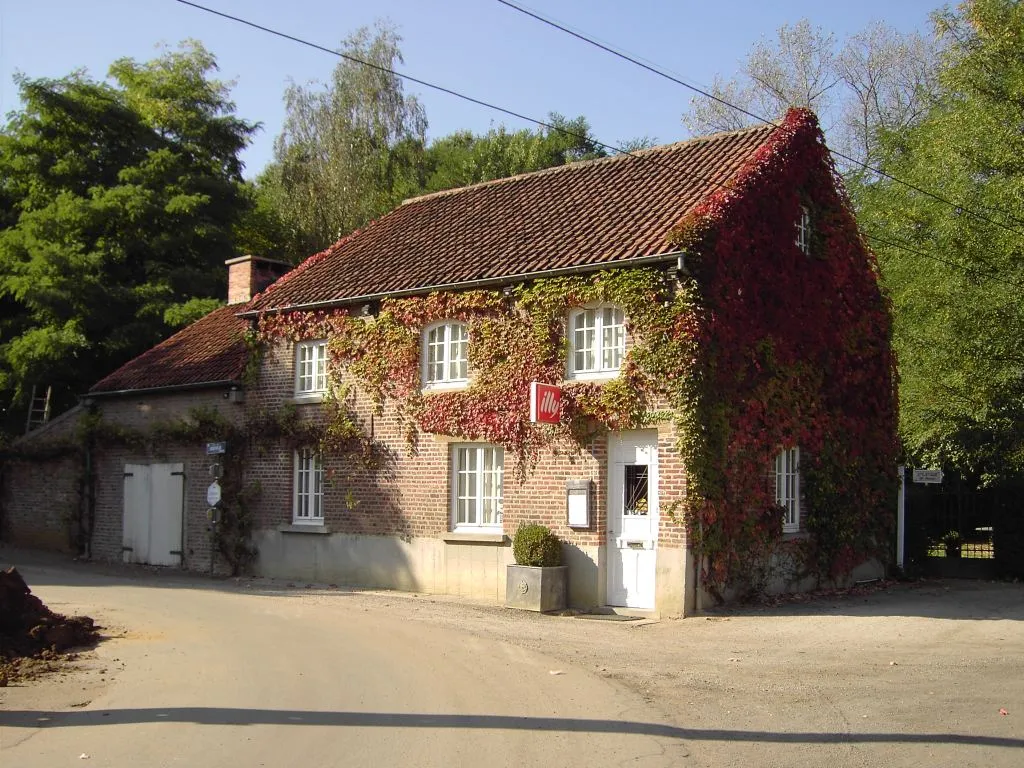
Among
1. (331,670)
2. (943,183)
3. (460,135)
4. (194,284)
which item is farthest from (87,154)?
(331,670)

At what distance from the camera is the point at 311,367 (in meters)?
20.3

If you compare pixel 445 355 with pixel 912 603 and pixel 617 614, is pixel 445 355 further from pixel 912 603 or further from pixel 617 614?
pixel 912 603

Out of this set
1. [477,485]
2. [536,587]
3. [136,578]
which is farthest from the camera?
[136,578]

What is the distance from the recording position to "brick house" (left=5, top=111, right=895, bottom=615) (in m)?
15.3

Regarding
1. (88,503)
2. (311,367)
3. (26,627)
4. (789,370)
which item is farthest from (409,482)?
(88,503)

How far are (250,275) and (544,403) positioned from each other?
1279 centimetres

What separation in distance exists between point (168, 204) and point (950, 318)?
22673 millimetres

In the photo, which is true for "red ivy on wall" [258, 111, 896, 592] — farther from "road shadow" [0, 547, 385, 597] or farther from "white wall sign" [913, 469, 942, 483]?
"road shadow" [0, 547, 385, 597]

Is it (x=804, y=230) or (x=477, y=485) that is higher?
(x=804, y=230)

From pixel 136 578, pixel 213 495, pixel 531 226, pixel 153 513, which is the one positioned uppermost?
pixel 531 226

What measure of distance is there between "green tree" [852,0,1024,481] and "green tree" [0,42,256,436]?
19.1 meters

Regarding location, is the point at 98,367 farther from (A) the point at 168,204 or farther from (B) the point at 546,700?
(B) the point at 546,700

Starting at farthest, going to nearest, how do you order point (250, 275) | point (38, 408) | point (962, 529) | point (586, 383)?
1. point (38, 408)
2. point (250, 275)
3. point (962, 529)
4. point (586, 383)

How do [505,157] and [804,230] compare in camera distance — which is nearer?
[804,230]
